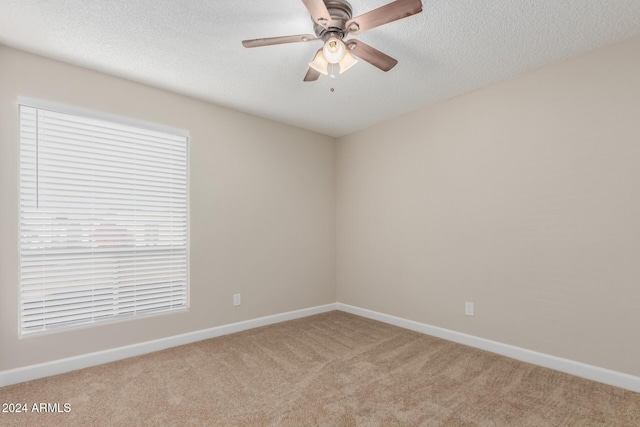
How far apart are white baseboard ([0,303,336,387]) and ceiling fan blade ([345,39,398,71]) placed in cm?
296

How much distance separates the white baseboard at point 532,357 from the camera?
2.32 metres

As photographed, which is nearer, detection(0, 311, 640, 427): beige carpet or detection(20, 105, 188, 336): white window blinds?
detection(0, 311, 640, 427): beige carpet

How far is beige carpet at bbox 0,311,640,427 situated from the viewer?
199cm

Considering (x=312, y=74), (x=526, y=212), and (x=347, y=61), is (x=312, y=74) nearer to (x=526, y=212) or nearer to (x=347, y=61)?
(x=347, y=61)

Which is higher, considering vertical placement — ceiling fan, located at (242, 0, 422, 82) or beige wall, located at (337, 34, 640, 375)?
ceiling fan, located at (242, 0, 422, 82)

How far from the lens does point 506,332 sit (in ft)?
9.60

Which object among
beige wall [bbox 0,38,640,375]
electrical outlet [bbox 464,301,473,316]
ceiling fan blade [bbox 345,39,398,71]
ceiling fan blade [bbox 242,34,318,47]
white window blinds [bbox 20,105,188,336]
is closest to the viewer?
ceiling fan blade [bbox 242,34,318,47]

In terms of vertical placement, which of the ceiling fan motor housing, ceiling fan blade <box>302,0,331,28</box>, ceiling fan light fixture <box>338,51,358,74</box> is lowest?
ceiling fan light fixture <box>338,51,358,74</box>

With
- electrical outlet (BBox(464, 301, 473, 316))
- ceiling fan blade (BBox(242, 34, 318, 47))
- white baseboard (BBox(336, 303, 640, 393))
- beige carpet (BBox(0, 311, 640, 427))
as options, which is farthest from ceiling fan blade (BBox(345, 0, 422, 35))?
white baseboard (BBox(336, 303, 640, 393))

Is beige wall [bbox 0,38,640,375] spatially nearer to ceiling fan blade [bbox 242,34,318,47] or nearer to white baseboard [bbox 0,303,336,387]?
white baseboard [bbox 0,303,336,387]

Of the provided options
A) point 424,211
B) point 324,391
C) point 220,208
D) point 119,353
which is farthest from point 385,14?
point 119,353

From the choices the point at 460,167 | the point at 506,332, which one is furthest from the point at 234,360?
the point at 460,167

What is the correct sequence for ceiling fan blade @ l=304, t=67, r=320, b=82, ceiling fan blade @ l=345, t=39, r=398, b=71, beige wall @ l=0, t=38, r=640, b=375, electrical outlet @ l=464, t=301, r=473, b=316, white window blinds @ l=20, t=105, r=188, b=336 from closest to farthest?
ceiling fan blade @ l=345, t=39, r=398, b=71 < ceiling fan blade @ l=304, t=67, r=320, b=82 < beige wall @ l=0, t=38, r=640, b=375 < white window blinds @ l=20, t=105, r=188, b=336 < electrical outlet @ l=464, t=301, r=473, b=316

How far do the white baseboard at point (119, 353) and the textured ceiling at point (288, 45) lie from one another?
2.41 metres
